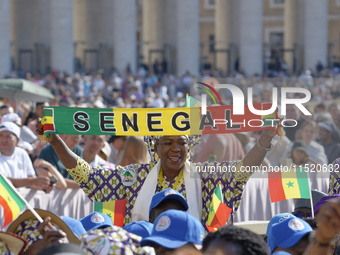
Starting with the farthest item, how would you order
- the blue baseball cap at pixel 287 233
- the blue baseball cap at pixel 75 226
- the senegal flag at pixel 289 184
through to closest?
1. the senegal flag at pixel 289 184
2. the blue baseball cap at pixel 75 226
3. the blue baseball cap at pixel 287 233

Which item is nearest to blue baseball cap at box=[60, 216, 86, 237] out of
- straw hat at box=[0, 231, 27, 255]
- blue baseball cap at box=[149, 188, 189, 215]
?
blue baseball cap at box=[149, 188, 189, 215]

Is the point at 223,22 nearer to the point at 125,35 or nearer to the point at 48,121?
the point at 125,35

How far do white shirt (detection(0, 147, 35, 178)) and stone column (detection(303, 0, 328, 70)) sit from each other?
42.9m

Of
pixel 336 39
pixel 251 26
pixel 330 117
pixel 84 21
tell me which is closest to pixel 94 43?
pixel 84 21

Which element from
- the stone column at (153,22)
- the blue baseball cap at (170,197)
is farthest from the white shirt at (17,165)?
the stone column at (153,22)

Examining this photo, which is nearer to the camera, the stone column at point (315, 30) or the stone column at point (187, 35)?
the stone column at point (187, 35)

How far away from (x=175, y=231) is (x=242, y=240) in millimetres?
455

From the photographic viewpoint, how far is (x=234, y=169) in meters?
7.26

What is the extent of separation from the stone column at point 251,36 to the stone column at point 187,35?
9.11 feet

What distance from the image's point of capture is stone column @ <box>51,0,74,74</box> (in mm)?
49094

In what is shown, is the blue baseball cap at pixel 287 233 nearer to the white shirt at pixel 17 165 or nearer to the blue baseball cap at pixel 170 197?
the blue baseball cap at pixel 170 197

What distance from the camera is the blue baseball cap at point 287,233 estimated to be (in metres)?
5.77

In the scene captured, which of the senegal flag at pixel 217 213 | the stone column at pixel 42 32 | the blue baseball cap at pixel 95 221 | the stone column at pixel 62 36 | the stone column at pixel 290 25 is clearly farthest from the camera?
the stone column at pixel 290 25

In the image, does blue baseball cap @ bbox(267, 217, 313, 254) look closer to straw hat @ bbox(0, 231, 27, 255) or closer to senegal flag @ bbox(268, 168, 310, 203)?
straw hat @ bbox(0, 231, 27, 255)
